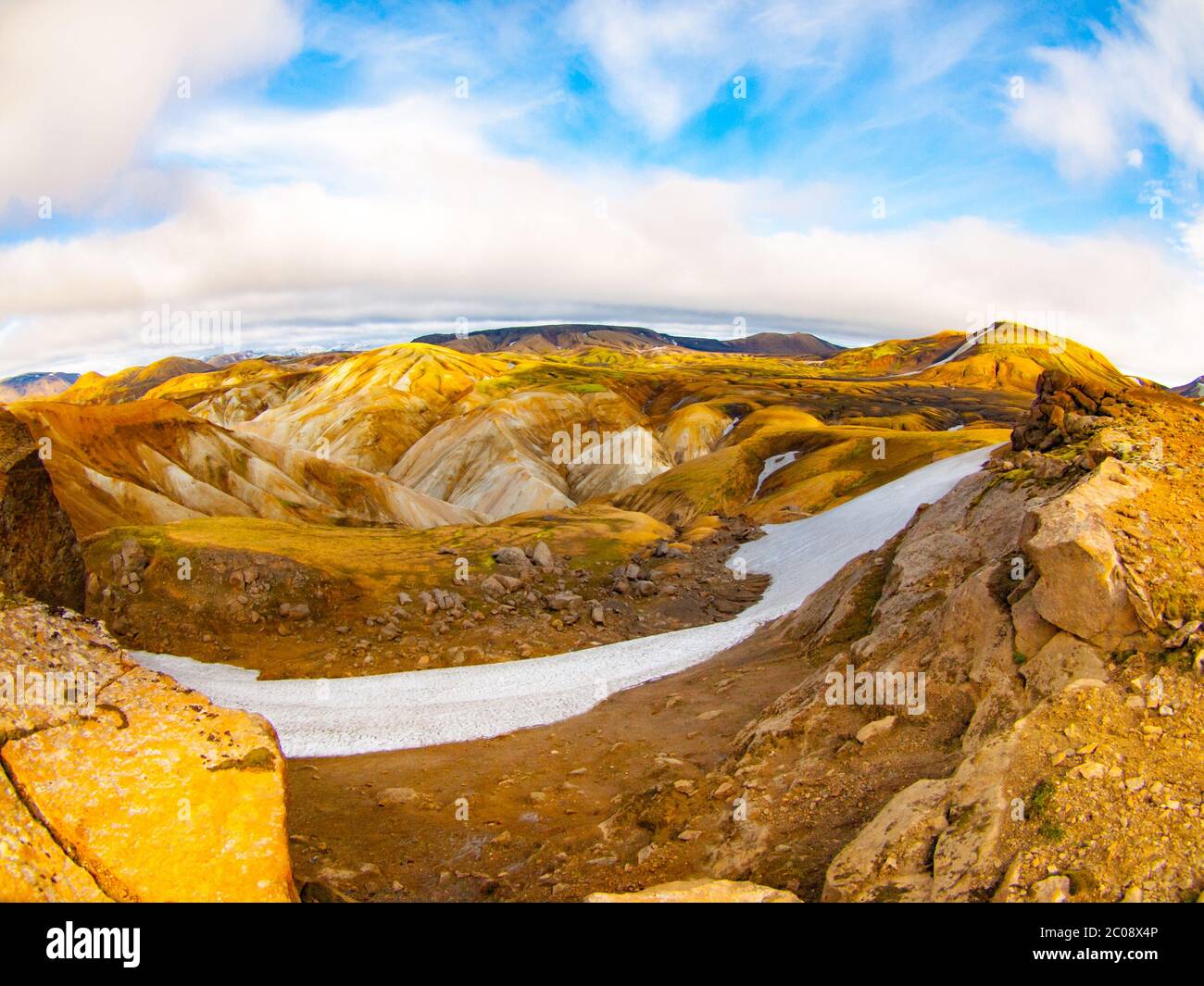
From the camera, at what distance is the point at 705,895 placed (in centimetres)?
1045

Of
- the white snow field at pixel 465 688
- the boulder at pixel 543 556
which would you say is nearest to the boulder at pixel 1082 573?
the white snow field at pixel 465 688

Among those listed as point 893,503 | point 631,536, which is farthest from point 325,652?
point 893,503

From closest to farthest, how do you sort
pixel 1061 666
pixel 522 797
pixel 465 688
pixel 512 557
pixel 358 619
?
pixel 1061 666 < pixel 522 797 < pixel 465 688 < pixel 358 619 < pixel 512 557

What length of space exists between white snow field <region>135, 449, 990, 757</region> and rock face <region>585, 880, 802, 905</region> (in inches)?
808

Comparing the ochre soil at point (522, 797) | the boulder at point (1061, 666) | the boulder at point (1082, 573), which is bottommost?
the ochre soil at point (522, 797)

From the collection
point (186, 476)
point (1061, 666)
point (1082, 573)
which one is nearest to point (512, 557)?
point (1061, 666)

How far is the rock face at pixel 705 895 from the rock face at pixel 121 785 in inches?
209

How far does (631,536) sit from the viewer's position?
61156 mm

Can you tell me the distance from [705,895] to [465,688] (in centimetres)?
2759

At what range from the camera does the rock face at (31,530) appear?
18.8m

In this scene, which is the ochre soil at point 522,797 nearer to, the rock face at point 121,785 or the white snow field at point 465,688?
the white snow field at point 465,688

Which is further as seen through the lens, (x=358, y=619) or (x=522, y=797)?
(x=358, y=619)

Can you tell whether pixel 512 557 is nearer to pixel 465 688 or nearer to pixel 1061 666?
pixel 465 688

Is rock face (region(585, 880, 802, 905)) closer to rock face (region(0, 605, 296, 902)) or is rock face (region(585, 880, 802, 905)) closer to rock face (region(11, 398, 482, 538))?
rock face (region(0, 605, 296, 902))
